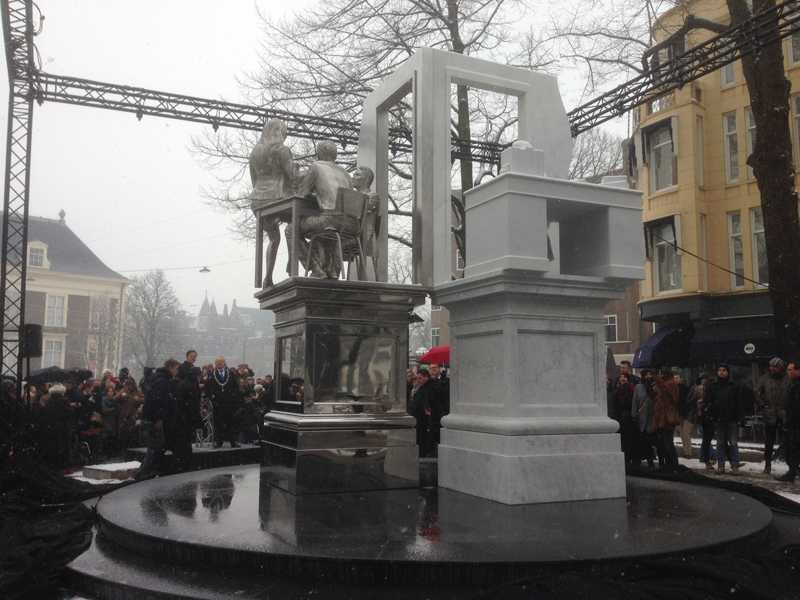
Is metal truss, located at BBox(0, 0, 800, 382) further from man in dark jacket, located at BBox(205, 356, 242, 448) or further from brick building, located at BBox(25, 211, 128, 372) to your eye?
brick building, located at BBox(25, 211, 128, 372)

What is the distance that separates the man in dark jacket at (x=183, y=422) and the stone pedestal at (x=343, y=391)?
465 centimetres

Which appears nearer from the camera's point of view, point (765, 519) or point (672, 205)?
point (765, 519)

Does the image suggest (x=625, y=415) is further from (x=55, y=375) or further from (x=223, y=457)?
(x=55, y=375)

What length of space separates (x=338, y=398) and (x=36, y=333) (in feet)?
33.0

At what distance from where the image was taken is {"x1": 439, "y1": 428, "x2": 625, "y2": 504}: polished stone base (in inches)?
212

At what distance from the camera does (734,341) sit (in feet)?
73.3

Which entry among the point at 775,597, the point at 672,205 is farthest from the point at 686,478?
the point at 672,205

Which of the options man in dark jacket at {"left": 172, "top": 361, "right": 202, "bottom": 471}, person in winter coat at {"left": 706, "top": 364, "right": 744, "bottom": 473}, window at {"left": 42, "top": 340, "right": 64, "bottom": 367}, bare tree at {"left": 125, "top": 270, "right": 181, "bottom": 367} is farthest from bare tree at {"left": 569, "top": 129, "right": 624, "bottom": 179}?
window at {"left": 42, "top": 340, "right": 64, "bottom": 367}

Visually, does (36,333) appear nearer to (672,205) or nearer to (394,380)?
(394,380)

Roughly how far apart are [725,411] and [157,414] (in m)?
8.87

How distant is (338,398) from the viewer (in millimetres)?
6234

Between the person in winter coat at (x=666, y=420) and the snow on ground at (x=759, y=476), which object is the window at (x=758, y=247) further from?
the person in winter coat at (x=666, y=420)

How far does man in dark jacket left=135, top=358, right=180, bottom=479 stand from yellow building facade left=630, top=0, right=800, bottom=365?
17139 millimetres

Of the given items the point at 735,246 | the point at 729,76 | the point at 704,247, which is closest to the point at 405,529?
the point at 704,247
